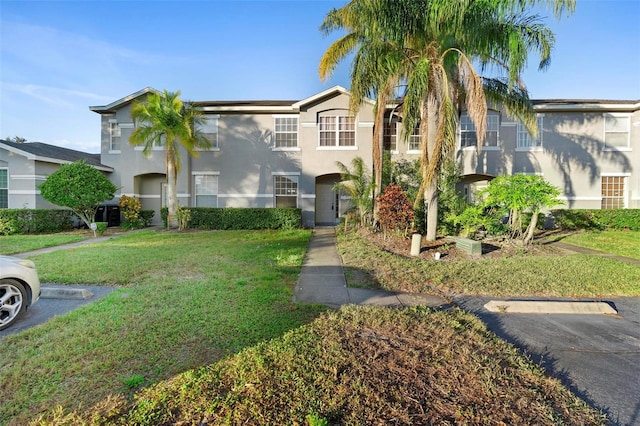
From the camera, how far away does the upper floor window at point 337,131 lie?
1761 centimetres

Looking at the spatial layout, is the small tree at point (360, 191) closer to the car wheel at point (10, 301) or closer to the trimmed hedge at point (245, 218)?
the trimmed hedge at point (245, 218)

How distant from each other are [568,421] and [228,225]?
15.8 metres

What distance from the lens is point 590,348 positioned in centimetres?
407

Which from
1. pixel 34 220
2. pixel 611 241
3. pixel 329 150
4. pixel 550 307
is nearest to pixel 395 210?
pixel 550 307

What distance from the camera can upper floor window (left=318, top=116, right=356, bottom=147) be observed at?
17.6 metres

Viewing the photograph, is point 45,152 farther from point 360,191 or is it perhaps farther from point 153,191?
point 360,191

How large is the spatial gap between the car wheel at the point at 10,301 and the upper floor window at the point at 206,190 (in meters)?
14.2

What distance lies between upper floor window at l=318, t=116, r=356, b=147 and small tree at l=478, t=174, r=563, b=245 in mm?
8715

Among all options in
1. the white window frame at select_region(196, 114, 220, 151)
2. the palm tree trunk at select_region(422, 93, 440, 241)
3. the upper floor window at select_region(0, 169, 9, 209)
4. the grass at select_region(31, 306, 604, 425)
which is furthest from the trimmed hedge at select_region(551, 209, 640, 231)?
the upper floor window at select_region(0, 169, 9, 209)

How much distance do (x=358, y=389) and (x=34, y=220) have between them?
1848 cm

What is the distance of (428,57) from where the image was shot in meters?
10.6

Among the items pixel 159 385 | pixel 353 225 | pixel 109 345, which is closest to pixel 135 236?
pixel 353 225

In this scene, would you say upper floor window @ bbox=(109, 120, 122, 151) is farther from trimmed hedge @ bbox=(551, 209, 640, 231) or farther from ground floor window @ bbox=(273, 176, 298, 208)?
trimmed hedge @ bbox=(551, 209, 640, 231)

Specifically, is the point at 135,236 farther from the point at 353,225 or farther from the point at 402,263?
the point at 402,263
